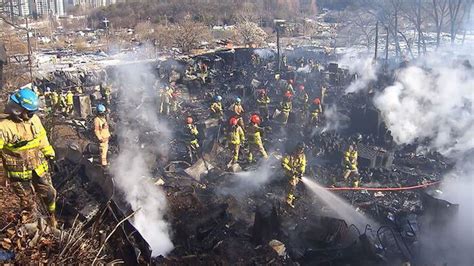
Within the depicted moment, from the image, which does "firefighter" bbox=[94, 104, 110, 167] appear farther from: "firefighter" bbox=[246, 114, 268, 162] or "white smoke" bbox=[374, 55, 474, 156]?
"white smoke" bbox=[374, 55, 474, 156]

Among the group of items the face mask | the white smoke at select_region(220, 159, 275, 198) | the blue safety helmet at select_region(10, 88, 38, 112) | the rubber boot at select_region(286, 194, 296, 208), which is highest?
the blue safety helmet at select_region(10, 88, 38, 112)

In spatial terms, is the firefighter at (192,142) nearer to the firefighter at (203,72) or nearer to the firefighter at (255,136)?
the firefighter at (255,136)

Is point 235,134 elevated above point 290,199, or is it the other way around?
point 235,134

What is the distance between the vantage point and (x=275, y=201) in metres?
9.43

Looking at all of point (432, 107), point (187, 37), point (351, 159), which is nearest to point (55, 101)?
point (351, 159)

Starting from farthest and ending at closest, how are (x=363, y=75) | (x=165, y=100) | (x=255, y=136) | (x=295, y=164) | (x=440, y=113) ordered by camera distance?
(x=363, y=75), (x=165, y=100), (x=440, y=113), (x=255, y=136), (x=295, y=164)

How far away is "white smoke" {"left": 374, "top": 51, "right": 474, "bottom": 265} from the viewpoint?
38.9ft

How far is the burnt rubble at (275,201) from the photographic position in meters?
6.54

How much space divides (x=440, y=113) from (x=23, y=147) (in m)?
13.8

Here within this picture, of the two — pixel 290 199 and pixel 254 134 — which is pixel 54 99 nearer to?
pixel 254 134

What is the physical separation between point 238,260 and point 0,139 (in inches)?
151

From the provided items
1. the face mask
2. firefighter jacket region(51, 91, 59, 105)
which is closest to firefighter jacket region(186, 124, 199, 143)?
firefighter jacket region(51, 91, 59, 105)

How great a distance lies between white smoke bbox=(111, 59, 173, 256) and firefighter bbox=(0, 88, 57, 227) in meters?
1.31

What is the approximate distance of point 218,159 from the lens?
12.2 m
